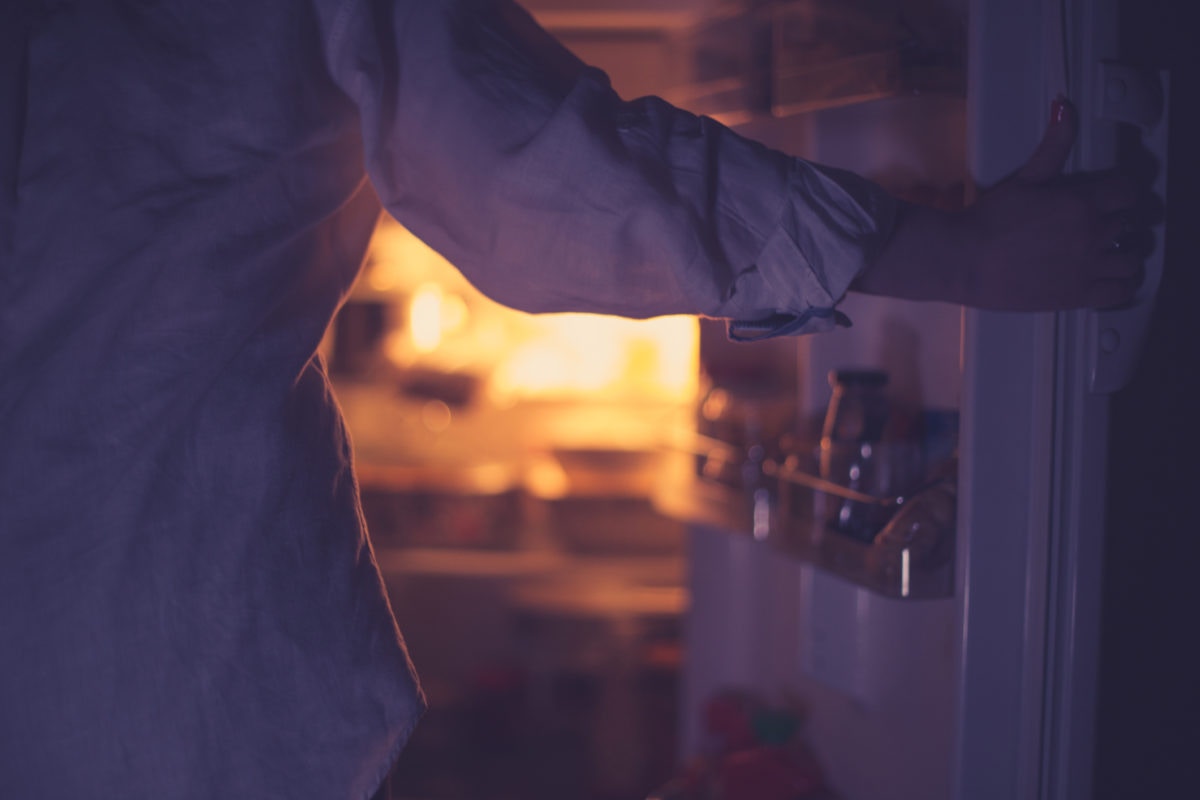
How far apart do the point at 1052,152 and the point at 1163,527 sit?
1.12 ft

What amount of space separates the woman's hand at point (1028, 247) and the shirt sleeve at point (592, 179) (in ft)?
0.13

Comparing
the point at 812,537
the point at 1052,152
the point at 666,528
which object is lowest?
the point at 666,528

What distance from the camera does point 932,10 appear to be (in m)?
0.78

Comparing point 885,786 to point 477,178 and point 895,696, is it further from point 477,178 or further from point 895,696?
point 477,178

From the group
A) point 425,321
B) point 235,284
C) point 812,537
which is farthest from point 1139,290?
point 425,321

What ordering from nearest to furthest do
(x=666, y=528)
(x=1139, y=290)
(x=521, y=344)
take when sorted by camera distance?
(x=1139, y=290)
(x=666, y=528)
(x=521, y=344)

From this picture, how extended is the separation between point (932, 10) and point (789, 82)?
0.19m

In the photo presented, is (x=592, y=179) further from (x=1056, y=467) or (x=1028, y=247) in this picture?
(x=1056, y=467)

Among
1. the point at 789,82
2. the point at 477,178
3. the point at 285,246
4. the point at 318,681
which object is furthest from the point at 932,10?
the point at 318,681

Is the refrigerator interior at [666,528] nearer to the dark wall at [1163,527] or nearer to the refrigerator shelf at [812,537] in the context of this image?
the refrigerator shelf at [812,537]

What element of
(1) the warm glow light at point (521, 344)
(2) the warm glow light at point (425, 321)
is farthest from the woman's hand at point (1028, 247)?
(2) the warm glow light at point (425, 321)

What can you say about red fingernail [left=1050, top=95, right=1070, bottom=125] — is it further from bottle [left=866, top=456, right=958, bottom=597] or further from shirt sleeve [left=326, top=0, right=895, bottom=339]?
bottle [left=866, top=456, right=958, bottom=597]

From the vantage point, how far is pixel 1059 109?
2.02ft

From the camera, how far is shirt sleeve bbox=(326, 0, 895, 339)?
534 millimetres
